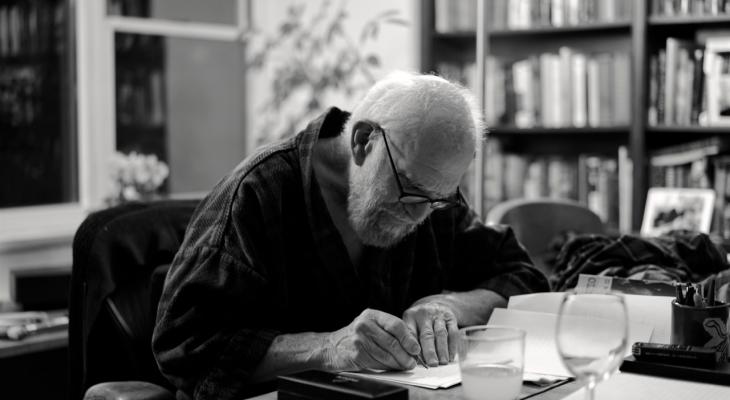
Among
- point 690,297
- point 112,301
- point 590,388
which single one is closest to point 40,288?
point 112,301

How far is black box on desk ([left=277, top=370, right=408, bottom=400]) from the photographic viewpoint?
107 cm

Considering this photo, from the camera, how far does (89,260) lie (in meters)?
1.69

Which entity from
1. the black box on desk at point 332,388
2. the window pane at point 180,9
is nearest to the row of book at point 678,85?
the window pane at point 180,9

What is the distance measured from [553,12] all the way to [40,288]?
2212 millimetres

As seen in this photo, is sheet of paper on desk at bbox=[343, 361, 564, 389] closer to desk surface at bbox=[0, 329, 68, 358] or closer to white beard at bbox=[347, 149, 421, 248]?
white beard at bbox=[347, 149, 421, 248]

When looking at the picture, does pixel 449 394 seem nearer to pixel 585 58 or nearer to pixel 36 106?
pixel 585 58

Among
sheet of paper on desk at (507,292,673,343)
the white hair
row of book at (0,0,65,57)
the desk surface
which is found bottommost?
the desk surface

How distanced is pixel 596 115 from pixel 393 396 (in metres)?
2.82

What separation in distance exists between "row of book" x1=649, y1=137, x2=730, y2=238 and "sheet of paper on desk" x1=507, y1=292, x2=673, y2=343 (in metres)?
2.05

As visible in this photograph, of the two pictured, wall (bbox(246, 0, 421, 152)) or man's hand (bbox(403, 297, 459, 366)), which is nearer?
man's hand (bbox(403, 297, 459, 366))

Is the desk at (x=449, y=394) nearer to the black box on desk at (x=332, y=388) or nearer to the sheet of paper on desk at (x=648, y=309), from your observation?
the black box on desk at (x=332, y=388)

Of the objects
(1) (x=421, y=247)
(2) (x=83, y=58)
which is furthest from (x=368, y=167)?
(2) (x=83, y=58)

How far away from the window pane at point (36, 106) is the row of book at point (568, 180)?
5.72ft

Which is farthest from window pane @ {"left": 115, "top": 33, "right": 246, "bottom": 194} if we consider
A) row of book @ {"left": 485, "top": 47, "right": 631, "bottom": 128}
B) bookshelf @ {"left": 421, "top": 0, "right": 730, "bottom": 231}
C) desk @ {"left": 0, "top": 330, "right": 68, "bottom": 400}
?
desk @ {"left": 0, "top": 330, "right": 68, "bottom": 400}
